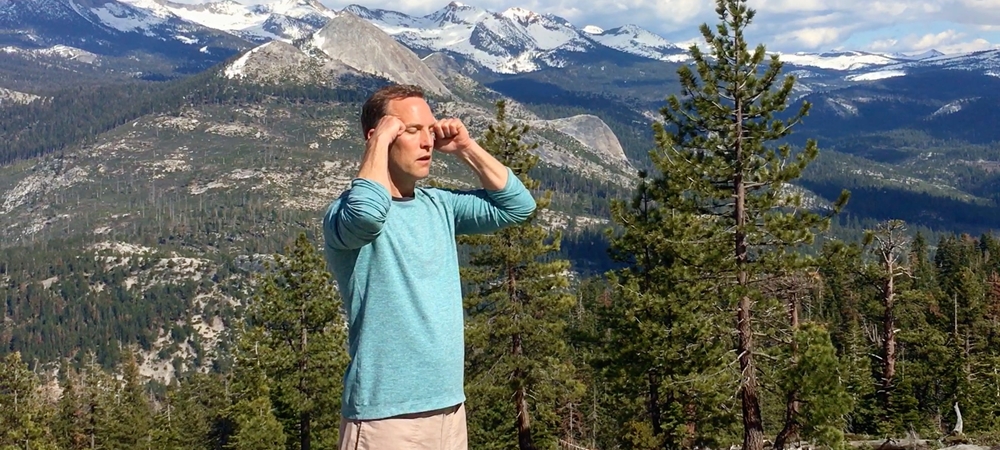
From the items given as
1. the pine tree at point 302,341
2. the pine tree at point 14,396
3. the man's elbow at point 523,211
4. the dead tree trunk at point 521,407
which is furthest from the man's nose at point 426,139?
the pine tree at point 14,396

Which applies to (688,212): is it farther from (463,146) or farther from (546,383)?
(463,146)

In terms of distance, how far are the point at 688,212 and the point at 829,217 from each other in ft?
10.6

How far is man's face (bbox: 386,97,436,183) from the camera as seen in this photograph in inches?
158

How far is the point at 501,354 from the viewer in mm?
25047

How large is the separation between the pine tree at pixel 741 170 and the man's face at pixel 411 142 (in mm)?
15373

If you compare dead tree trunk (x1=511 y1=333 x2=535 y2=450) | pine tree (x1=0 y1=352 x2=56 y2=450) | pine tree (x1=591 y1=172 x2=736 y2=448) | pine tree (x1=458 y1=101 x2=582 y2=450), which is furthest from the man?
pine tree (x1=0 y1=352 x2=56 y2=450)

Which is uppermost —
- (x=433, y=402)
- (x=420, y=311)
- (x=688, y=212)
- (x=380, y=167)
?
(x=380, y=167)

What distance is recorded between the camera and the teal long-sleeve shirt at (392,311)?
3.84m

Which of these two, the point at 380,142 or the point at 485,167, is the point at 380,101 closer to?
the point at 380,142

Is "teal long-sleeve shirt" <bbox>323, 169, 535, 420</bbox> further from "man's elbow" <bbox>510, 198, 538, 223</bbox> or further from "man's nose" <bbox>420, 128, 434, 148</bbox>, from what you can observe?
"man's elbow" <bbox>510, 198, 538, 223</bbox>

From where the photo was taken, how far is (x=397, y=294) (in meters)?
3.87

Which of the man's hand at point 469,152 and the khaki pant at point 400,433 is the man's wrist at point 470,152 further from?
the khaki pant at point 400,433

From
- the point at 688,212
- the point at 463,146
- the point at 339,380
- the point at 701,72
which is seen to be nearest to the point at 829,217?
the point at 688,212

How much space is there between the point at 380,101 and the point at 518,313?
20757 mm
